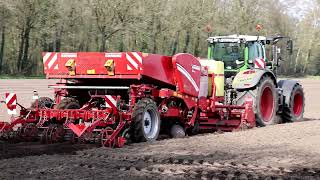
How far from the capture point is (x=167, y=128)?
12.2 m

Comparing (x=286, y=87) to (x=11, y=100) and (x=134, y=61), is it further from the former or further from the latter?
(x=11, y=100)

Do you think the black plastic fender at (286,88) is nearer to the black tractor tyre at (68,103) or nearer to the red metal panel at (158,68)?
the red metal panel at (158,68)

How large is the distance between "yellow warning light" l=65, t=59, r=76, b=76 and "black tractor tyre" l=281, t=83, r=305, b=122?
6479 mm

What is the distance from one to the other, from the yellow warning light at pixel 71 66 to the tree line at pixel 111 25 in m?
34.8

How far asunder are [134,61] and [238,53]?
15.9ft

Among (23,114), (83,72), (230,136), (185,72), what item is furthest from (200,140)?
(23,114)

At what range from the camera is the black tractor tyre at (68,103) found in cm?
1163

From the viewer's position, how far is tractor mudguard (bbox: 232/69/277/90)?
13673mm

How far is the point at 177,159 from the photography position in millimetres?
8375

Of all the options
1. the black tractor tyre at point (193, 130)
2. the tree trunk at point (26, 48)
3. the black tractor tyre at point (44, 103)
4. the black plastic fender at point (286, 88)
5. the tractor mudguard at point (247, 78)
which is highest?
the tree trunk at point (26, 48)

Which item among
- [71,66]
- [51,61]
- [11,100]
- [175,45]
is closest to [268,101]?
[71,66]

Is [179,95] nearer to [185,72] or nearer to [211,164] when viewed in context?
[185,72]

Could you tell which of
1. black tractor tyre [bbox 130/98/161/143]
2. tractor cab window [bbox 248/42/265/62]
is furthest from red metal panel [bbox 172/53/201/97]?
tractor cab window [bbox 248/42/265/62]

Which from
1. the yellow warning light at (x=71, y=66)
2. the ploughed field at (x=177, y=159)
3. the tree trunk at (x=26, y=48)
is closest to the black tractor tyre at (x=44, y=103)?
the yellow warning light at (x=71, y=66)
